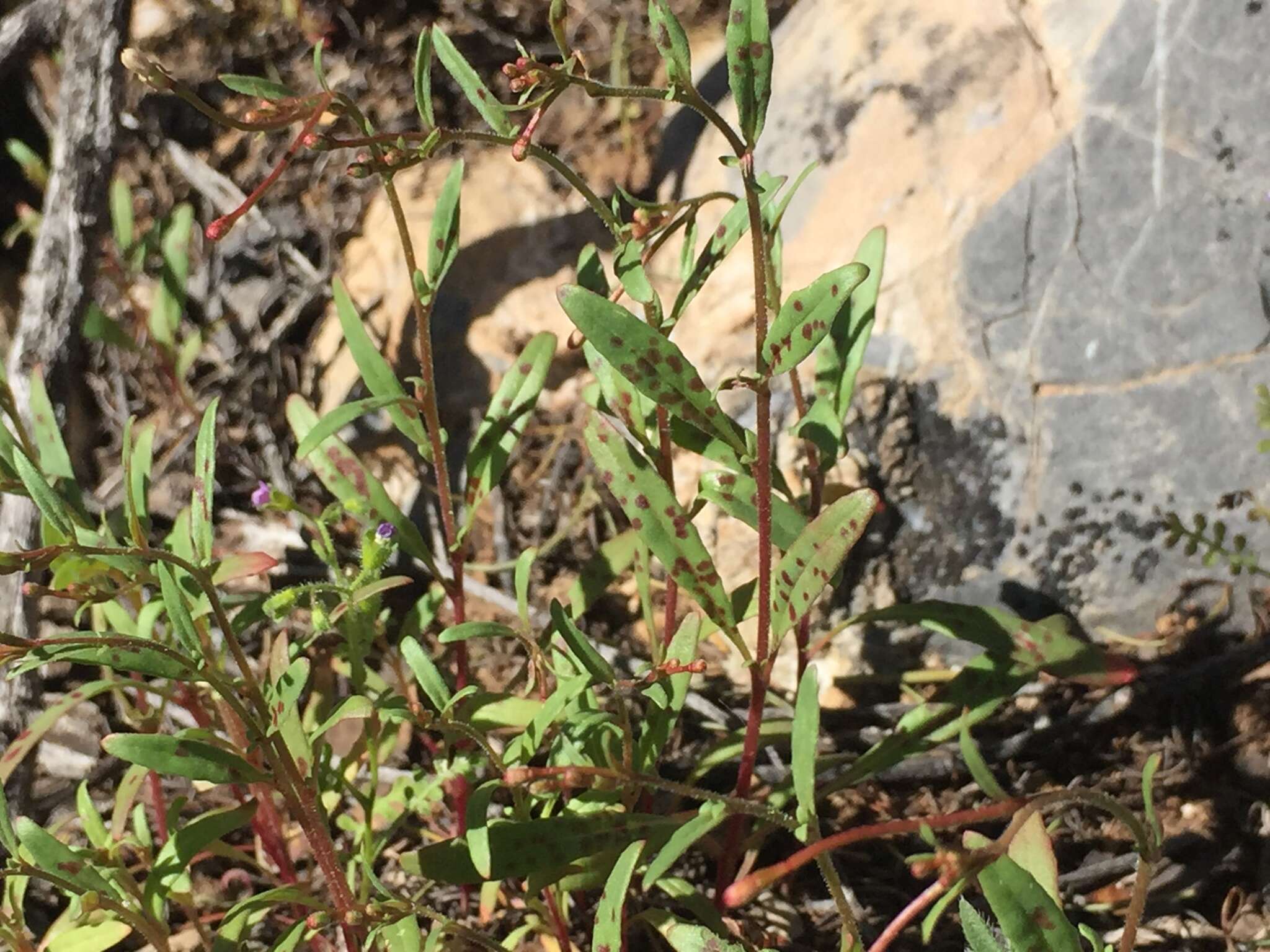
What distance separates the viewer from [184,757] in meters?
1.34

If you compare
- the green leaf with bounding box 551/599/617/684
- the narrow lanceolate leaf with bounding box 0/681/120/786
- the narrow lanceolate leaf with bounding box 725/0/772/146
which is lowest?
the green leaf with bounding box 551/599/617/684

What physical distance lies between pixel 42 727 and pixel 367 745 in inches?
19.3

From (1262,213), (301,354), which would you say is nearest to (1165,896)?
(1262,213)

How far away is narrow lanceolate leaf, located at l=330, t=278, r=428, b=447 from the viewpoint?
1.70 metres

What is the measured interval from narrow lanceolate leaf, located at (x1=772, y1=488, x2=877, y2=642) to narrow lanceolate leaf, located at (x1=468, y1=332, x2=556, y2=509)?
1.91 ft

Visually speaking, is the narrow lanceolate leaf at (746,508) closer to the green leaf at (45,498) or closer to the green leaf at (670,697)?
the green leaf at (670,697)

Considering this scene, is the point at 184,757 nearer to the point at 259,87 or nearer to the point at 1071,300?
the point at 259,87

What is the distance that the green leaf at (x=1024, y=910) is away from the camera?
3.54 ft

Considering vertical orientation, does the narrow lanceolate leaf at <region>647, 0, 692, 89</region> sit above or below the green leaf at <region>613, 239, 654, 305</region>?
above

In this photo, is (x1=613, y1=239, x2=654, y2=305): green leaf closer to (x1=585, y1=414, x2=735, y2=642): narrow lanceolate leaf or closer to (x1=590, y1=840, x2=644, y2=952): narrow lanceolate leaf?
(x1=585, y1=414, x2=735, y2=642): narrow lanceolate leaf

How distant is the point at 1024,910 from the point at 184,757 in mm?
1001

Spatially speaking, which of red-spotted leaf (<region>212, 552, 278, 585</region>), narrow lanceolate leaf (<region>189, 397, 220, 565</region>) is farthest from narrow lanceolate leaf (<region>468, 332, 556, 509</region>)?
narrow lanceolate leaf (<region>189, 397, 220, 565</region>)

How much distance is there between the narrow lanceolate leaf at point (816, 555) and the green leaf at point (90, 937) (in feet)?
3.60

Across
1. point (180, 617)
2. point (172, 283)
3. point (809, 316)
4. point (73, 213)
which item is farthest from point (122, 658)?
point (73, 213)
